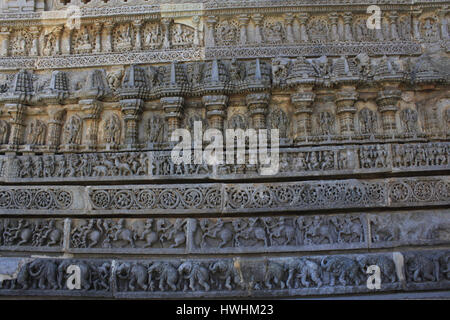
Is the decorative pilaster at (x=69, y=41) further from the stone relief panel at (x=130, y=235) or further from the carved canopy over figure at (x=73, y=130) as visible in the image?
the stone relief panel at (x=130, y=235)

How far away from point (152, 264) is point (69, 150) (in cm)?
232

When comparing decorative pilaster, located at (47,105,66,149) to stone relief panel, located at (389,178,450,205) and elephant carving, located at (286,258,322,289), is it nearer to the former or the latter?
elephant carving, located at (286,258,322,289)

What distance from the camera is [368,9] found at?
5.58 m

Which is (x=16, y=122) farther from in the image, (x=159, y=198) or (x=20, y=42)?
(x=159, y=198)

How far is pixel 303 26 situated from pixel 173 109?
2.60 m

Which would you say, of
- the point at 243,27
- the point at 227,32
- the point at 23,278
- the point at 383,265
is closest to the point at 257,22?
the point at 243,27

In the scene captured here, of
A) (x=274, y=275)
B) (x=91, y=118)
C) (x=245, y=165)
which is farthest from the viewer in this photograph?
(x=91, y=118)

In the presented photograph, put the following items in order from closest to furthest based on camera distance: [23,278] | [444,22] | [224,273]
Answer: [224,273] → [23,278] → [444,22]

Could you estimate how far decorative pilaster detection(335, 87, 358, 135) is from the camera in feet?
17.1

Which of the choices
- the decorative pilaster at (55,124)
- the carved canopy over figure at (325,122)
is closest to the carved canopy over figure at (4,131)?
the decorative pilaster at (55,124)

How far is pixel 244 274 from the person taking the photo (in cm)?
443

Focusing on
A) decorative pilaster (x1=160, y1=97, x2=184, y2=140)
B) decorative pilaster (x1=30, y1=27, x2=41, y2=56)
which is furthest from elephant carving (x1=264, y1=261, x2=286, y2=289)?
decorative pilaster (x1=30, y1=27, x2=41, y2=56)
